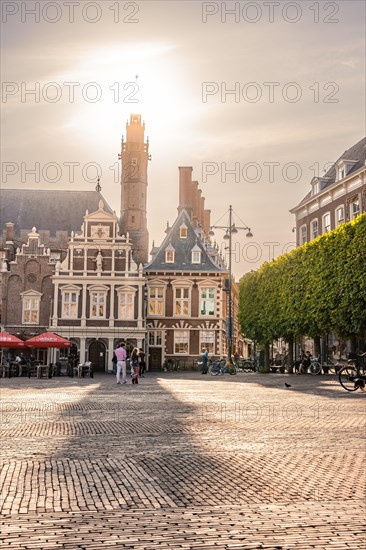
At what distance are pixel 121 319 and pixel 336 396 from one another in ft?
121

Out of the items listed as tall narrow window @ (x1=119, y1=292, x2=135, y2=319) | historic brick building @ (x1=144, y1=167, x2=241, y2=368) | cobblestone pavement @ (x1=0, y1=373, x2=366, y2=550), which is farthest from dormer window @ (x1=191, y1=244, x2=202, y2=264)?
cobblestone pavement @ (x1=0, y1=373, x2=366, y2=550)

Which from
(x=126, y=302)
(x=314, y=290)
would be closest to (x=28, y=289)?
(x=126, y=302)

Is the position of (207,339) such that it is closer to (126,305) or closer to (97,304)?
(126,305)

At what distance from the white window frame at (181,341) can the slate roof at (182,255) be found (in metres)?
5.64

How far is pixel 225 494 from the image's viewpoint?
6.39 metres

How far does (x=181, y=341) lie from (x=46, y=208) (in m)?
→ 19.9

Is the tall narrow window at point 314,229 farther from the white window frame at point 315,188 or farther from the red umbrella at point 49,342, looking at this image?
the red umbrella at point 49,342

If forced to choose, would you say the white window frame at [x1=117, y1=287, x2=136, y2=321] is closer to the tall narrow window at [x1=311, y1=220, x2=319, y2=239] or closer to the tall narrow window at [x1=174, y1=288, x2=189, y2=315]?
the tall narrow window at [x1=174, y1=288, x2=189, y2=315]

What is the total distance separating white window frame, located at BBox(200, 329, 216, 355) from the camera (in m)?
56.8

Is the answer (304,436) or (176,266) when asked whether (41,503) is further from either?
(176,266)

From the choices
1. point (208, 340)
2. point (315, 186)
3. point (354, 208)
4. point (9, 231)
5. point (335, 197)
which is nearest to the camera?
point (354, 208)

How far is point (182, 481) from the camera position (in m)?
6.98

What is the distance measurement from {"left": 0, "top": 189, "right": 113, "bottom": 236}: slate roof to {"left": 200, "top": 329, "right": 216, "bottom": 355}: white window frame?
52.5 feet

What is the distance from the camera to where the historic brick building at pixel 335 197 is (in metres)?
43.8
